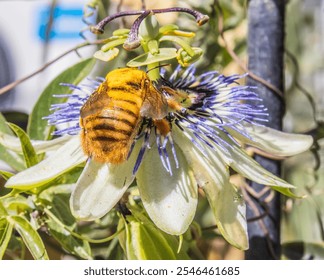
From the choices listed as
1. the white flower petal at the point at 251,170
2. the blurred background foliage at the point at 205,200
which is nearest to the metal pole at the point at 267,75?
the blurred background foliage at the point at 205,200

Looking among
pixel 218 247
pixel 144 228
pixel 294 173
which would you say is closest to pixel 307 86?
pixel 294 173

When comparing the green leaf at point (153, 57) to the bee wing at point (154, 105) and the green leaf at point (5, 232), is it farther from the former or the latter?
the green leaf at point (5, 232)

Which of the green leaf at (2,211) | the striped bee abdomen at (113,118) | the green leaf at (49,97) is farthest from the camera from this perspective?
the green leaf at (49,97)

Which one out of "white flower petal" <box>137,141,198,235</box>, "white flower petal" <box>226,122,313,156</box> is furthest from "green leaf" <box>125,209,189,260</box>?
"white flower petal" <box>226,122,313,156</box>

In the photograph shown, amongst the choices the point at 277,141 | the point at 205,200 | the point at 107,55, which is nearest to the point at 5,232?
the point at 107,55

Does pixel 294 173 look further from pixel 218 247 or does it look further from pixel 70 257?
pixel 70 257

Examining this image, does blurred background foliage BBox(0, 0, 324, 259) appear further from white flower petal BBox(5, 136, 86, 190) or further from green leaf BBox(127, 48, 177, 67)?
green leaf BBox(127, 48, 177, 67)
